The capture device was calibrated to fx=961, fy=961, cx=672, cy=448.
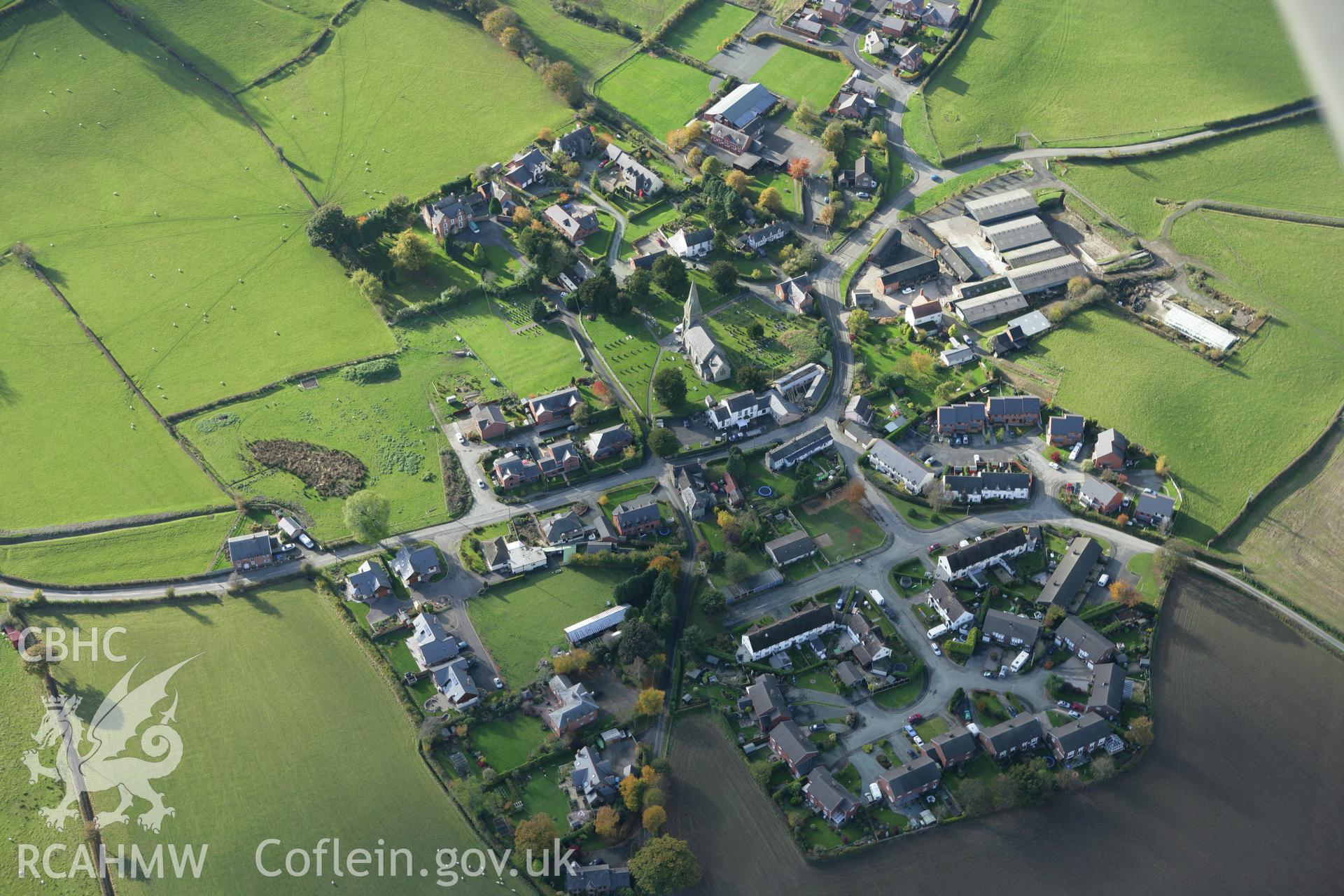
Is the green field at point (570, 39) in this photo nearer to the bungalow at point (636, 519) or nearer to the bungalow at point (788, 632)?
the bungalow at point (636, 519)

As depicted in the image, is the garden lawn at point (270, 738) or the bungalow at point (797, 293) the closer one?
the garden lawn at point (270, 738)

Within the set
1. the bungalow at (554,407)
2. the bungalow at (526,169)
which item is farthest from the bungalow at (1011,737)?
the bungalow at (526,169)

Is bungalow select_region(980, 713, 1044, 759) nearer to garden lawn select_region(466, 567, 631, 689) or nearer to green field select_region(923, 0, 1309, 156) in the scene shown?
garden lawn select_region(466, 567, 631, 689)

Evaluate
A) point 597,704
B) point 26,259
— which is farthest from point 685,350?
point 26,259

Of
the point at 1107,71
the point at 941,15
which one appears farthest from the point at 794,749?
the point at 941,15

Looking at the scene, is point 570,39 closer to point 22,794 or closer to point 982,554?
point 982,554
